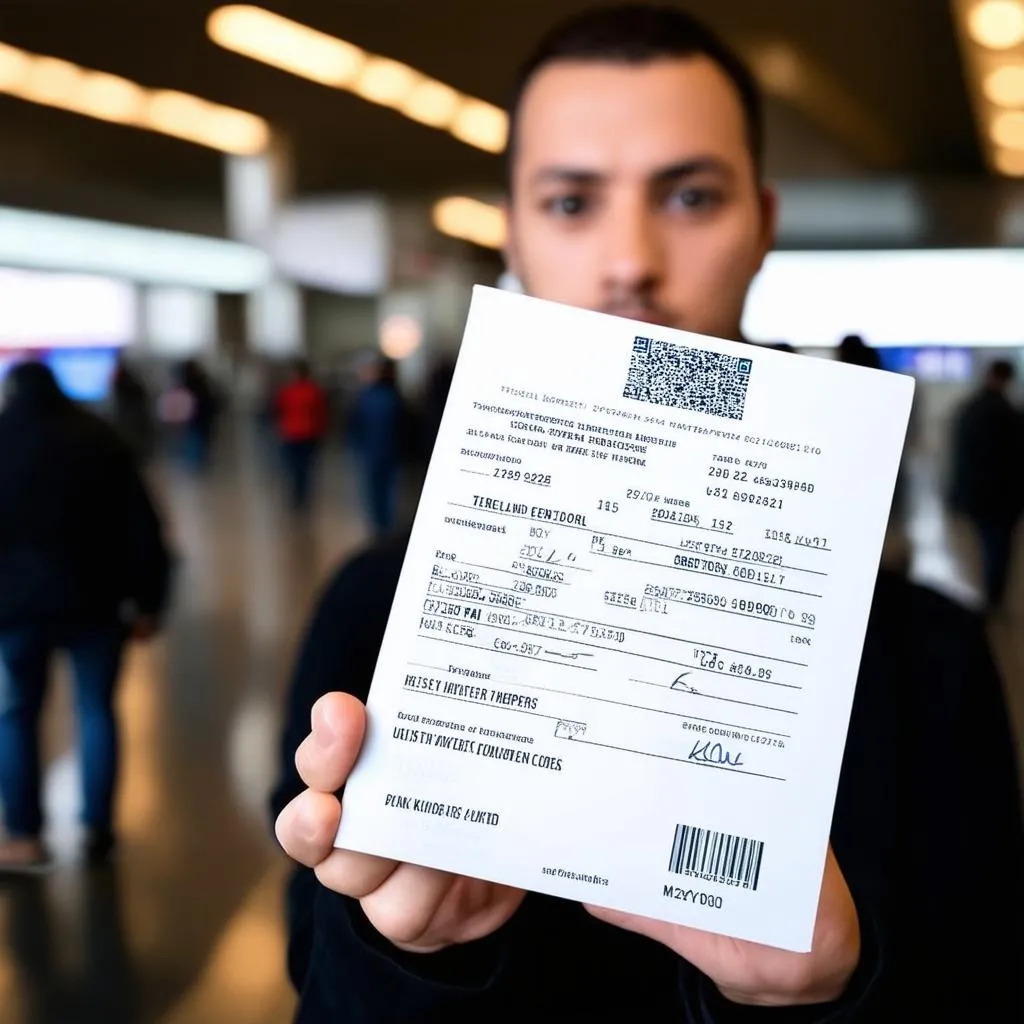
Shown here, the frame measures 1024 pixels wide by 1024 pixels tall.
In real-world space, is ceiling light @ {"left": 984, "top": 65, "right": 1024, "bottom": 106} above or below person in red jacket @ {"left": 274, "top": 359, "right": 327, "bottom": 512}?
above

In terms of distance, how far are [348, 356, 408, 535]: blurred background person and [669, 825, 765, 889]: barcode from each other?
10.0 meters

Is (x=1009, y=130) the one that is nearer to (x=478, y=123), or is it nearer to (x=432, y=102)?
(x=478, y=123)

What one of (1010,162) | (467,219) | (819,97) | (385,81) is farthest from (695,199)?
(467,219)

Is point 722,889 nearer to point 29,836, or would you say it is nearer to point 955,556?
point 29,836

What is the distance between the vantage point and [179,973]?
11.2ft

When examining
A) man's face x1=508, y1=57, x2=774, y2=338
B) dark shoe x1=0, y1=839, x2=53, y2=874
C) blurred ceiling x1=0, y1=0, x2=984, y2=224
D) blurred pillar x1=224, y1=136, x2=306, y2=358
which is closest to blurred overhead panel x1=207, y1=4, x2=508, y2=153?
blurred ceiling x1=0, y1=0, x2=984, y2=224

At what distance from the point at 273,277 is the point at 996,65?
12340 millimetres

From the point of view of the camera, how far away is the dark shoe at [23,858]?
409 cm

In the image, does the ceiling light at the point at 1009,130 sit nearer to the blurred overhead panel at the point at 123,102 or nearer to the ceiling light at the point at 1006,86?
the ceiling light at the point at 1006,86

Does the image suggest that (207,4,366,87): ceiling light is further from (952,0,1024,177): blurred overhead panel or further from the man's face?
the man's face

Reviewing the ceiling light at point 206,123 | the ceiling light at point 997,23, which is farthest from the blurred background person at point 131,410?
the ceiling light at point 997,23

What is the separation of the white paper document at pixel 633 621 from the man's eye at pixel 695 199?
33 centimetres

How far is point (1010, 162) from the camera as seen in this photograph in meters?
18.3

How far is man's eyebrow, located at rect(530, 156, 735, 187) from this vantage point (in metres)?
1.02
